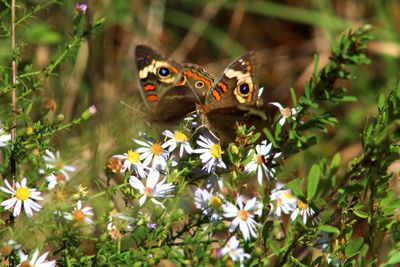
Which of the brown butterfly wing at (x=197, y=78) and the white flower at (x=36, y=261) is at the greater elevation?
the brown butterfly wing at (x=197, y=78)

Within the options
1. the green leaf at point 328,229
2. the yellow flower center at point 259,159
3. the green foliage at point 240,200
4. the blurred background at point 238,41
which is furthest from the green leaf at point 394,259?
the blurred background at point 238,41

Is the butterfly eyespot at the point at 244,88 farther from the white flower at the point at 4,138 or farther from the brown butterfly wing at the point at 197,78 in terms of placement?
the white flower at the point at 4,138

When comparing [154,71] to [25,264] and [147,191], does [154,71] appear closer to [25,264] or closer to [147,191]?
[147,191]

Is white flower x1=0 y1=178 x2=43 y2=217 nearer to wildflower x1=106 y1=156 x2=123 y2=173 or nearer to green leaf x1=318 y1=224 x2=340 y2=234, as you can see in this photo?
wildflower x1=106 y1=156 x2=123 y2=173

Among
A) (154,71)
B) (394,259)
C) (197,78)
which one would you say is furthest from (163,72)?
(394,259)

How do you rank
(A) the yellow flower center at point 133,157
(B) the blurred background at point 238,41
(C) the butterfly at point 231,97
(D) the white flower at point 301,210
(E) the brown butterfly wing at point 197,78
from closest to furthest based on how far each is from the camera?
(D) the white flower at point 301,210, (A) the yellow flower center at point 133,157, (C) the butterfly at point 231,97, (E) the brown butterfly wing at point 197,78, (B) the blurred background at point 238,41
